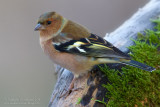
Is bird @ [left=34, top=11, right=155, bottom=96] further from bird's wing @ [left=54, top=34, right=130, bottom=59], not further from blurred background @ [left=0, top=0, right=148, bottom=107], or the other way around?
blurred background @ [left=0, top=0, right=148, bottom=107]

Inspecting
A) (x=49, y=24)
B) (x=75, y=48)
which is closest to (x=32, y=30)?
(x=49, y=24)

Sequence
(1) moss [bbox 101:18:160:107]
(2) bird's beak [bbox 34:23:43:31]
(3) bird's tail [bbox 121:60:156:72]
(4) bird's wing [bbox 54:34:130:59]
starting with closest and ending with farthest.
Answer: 1. (1) moss [bbox 101:18:160:107]
2. (3) bird's tail [bbox 121:60:156:72]
3. (4) bird's wing [bbox 54:34:130:59]
4. (2) bird's beak [bbox 34:23:43:31]

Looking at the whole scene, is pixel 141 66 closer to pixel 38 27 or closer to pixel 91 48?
pixel 91 48

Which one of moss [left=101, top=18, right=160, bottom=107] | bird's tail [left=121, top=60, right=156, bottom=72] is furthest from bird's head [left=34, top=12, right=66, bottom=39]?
bird's tail [left=121, top=60, right=156, bottom=72]

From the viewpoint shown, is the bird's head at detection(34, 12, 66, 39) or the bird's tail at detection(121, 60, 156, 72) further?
the bird's head at detection(34, 12, 66, 39)

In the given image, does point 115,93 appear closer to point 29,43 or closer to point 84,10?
point 29,43

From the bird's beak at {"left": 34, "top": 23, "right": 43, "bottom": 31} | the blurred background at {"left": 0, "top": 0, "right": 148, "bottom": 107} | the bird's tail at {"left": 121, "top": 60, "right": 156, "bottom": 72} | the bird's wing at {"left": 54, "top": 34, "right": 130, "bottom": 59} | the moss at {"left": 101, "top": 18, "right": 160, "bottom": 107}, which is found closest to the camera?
the moss at {"left": 101, "top": 18, "right": 160, "bottom": 107}

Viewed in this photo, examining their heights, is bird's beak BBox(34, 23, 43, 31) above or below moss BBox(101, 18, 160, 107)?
above

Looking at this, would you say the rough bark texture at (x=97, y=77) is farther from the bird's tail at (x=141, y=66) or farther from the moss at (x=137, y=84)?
the bird's tail at (x=141, y=66)
